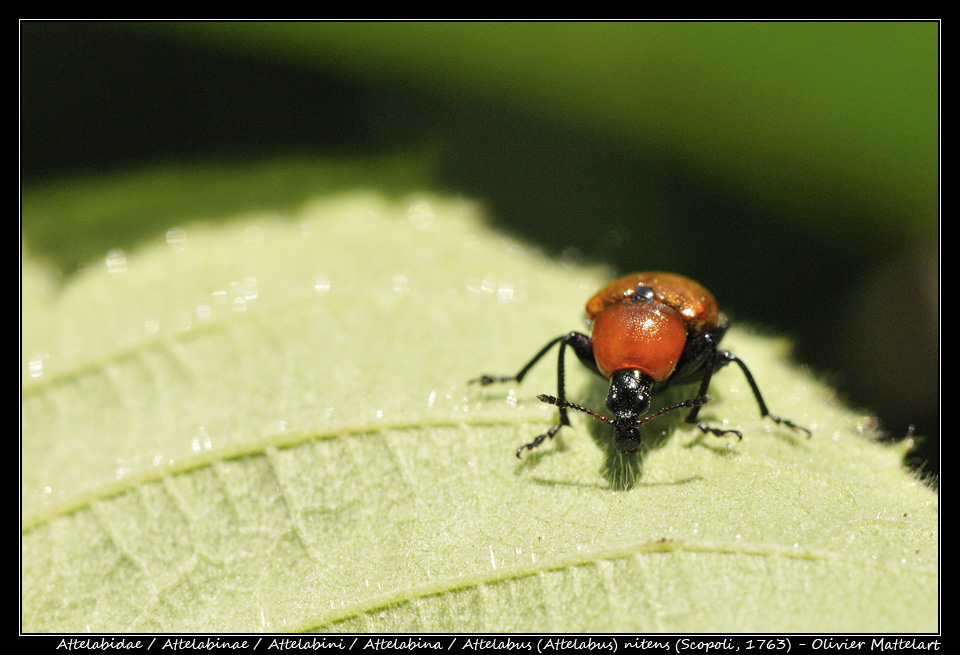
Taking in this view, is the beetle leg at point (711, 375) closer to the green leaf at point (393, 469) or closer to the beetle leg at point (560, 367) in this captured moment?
the green leaf at point (393, 469)

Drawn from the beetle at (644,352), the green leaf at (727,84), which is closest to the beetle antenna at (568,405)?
the beetle at (644,352)

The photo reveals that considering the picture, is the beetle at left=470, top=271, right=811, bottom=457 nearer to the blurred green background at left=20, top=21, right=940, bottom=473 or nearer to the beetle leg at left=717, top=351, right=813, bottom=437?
the beetle leg at left=717, top=351, right=813, bottom=437

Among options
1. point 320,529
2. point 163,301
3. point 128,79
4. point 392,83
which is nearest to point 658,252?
point 392,83

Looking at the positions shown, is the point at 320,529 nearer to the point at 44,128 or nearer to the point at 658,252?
the point at 658,252

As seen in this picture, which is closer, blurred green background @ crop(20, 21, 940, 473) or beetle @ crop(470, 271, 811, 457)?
beetle @ crop(470, 271, 811, 457)

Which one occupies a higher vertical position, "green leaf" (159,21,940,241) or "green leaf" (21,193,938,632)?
"green leaf" (159,21,940,241)

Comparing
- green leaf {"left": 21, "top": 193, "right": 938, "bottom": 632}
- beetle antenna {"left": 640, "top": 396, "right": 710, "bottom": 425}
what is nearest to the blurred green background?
green leaf {"left": 21, "top": 193, "right": 938, "bottom": 632}
